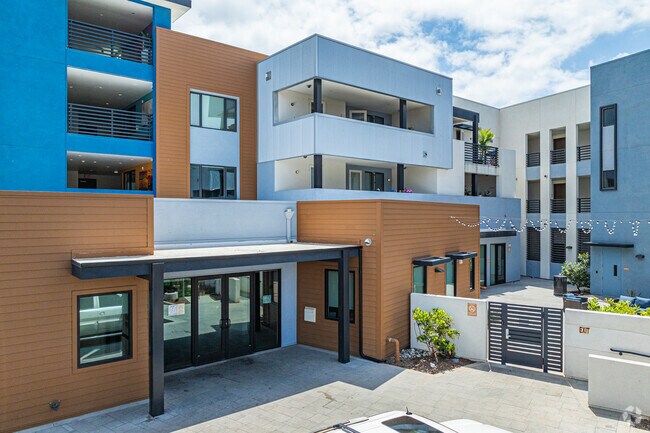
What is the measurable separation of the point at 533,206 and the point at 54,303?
30.0 m

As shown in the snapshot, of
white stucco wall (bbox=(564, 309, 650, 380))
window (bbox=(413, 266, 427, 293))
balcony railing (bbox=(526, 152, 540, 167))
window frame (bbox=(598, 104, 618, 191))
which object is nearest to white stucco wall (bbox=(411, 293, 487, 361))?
window (bbox=(413, 266, 427, 293))

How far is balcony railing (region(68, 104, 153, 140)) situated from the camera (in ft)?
52.1

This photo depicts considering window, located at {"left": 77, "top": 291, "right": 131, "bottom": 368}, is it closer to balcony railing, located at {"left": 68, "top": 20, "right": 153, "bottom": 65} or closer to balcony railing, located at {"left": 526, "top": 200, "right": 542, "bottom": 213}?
balcony railing, located at {"left": 68, "top": 20, "right": 153, "bottom": 65}

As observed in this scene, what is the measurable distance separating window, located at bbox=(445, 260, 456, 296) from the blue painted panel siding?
11.1 meters

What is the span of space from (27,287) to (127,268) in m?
1.77

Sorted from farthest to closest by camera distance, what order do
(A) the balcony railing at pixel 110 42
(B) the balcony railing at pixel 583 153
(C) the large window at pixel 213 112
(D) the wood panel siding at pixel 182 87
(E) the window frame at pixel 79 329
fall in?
(B) the balcony railing at pixel 583 153, (C) the large window at pixel 213 112, (D) the wood panel siding at pixel 182 87, (A) the balcony railing at pixel 110 42, (E) the window frame at pixel 79 329

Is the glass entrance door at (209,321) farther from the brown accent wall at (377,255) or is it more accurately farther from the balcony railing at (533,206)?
the balcony railing at (533,206)

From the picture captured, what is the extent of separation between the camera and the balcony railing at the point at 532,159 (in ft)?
99.5

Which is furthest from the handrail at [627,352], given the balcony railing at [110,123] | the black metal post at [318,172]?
the balcony railing at [110,123]

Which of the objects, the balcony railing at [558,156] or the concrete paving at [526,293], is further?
the balcony railing at [558,156]

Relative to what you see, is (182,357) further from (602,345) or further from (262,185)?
(602,345)

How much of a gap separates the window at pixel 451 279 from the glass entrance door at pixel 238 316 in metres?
7.51

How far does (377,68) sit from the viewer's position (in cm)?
1841

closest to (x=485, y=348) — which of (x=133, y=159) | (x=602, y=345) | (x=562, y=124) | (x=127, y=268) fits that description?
(x=602, y=345)
